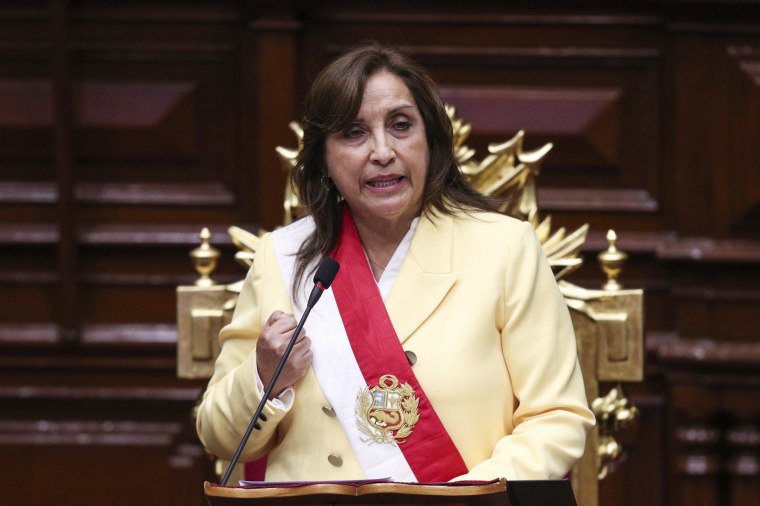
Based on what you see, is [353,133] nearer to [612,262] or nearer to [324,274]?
[324,274]

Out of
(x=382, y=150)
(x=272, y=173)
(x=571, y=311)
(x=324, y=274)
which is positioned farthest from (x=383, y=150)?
(x=272, y=173)

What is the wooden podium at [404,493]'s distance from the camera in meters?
1.59

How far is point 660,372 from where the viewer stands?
305cm

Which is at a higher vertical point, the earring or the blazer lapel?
the earring

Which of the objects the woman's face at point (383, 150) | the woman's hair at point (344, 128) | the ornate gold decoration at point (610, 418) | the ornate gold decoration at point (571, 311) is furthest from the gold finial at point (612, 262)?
the woman's face at point (383, 150)

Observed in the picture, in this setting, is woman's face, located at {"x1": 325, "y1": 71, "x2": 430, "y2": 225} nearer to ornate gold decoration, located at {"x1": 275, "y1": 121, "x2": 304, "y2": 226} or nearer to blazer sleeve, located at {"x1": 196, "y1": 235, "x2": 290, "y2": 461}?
blazer sleeve, located at {"x1": 196, "y1": 235, "x2": 290, "y2": 461}

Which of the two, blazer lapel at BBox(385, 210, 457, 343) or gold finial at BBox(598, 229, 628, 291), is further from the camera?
gold finial at BBox(598, 229, 628, 291)

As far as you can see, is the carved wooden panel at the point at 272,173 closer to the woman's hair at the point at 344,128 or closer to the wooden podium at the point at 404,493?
the woman's hair at the point at 344,128

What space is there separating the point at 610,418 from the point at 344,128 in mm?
756

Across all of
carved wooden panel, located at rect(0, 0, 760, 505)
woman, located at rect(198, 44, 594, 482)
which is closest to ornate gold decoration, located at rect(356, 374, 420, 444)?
woman, located at rect(198, 44, 594, 482)

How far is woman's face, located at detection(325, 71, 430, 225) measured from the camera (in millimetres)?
2008

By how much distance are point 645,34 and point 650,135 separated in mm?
243

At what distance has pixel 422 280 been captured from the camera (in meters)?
2.02

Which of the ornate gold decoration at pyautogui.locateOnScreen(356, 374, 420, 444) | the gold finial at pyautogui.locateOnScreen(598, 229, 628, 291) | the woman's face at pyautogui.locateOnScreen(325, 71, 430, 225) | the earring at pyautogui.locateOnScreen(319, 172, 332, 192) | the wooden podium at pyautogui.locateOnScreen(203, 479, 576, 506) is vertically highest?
the woman's face at pyautogui.locateOnScreen(325, 71, 430, 225)
